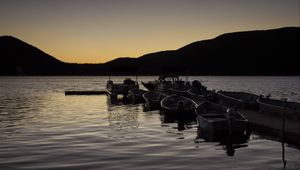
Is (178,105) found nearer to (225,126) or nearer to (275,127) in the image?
(225,126)

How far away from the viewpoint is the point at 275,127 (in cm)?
2652

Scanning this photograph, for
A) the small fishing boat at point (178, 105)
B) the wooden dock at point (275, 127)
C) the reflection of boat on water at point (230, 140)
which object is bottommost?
the reflection of boat on water at point (230, 140)

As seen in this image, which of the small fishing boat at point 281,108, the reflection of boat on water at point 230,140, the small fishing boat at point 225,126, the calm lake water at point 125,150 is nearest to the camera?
the calm lake water at point 125,150

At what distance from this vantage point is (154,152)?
21.9 meters

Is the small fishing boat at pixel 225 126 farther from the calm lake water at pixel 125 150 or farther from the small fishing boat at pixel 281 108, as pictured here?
the small fishing boat at pixel 281 108

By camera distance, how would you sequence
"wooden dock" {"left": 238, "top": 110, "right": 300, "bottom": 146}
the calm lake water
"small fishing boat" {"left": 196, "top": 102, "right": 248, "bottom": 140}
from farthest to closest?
1. "small fishing boat" {"left": 196, "top": 102, "right": 248, "bottom": 140}
2. "wooden dock" {"left": 238, "top": 110, "right": 300, "bottom": 146}
3. the calm lake water

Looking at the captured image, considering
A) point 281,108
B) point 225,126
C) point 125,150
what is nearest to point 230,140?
point 225,126

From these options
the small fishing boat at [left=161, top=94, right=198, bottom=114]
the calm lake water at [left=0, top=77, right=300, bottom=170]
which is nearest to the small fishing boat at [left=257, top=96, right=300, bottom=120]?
the calm lake water at [left=0, top=77, right=300, bottom=170]

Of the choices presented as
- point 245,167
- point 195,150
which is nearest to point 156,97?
point 195,150

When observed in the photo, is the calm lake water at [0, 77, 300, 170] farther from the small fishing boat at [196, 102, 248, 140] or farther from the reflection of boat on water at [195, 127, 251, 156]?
the small fishing boat at [196, 102, 248, 140]

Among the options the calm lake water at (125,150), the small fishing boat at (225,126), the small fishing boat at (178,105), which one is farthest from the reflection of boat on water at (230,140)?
the small fishing boat at (178,105)

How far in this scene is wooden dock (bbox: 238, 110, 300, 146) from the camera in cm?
2409

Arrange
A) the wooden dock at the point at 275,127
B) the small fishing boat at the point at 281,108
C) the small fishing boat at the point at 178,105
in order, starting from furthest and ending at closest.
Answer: the small fishing boat at the point at 178,105
the small fishing boat at the point at 281,108
the wooden dock at the point at 275,127

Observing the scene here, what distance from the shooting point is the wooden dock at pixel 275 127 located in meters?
24.1
